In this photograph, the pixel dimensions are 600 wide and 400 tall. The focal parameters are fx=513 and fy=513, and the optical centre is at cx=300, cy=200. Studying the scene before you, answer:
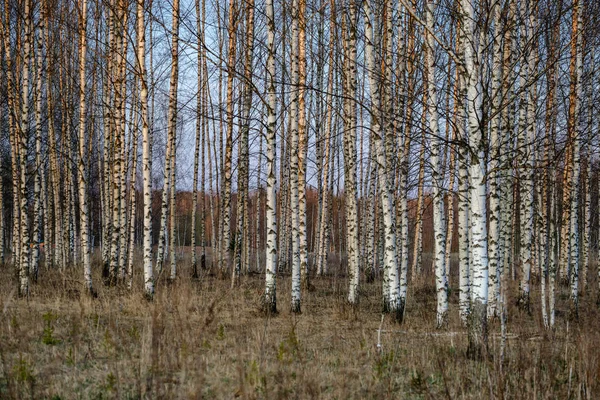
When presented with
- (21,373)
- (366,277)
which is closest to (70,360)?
(21,373)

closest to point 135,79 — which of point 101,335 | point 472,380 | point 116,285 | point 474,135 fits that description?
point 116,285

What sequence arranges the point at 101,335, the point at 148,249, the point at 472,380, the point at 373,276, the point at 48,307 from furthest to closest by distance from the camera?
the point at 373,276, the point at 148,249, the point at 48,307, the point at 101,335, the point at 472,380

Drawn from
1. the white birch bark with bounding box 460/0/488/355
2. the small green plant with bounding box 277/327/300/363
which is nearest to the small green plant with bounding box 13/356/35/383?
the small green plant with bounding box 277/327/300/363

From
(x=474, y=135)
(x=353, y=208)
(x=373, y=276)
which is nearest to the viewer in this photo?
(x=474, y=135)

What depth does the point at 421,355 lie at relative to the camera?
19.2 ft

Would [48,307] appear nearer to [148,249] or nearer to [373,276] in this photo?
[148,249]

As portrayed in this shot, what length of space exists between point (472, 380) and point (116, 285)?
364 inches

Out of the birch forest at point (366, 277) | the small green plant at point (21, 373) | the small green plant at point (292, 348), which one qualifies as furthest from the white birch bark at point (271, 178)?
the small green plant at point (21, 373)

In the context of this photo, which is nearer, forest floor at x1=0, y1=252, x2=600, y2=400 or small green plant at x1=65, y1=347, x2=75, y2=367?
forest floor at x1=0, y1=252, x2=600, y2=400

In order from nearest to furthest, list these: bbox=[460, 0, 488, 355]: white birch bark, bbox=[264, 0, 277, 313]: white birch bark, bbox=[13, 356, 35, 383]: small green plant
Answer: bbox=[13, 356, 35, 383]: small green plant, bbox=[460, 0, 488, 355]: white birch bark, bbox=[264, 0, 277, 313]: white birch bark

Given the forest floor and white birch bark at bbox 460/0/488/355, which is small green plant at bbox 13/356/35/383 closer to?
the forest floor

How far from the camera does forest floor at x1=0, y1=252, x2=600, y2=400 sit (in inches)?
169

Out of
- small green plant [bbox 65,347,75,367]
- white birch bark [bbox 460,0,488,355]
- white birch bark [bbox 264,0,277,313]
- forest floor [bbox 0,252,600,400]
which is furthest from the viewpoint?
white birch bark [bbox 264,0,277,313]

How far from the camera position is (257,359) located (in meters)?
5.55
